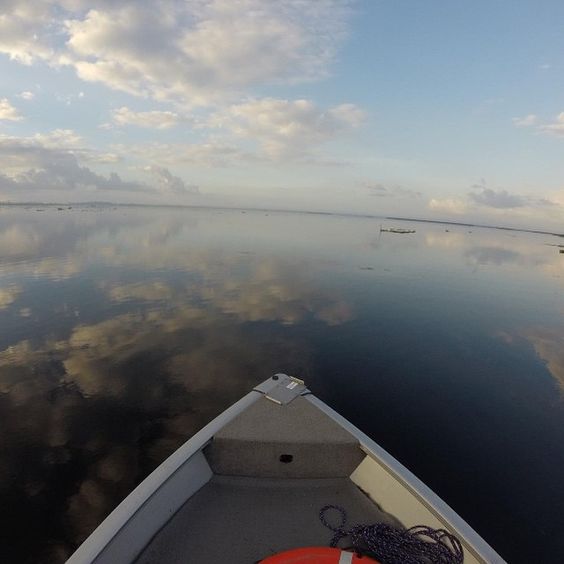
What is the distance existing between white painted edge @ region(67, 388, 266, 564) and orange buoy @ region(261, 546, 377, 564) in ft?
6.48

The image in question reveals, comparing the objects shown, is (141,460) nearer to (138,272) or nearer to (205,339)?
(205,339)

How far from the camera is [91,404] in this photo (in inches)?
433

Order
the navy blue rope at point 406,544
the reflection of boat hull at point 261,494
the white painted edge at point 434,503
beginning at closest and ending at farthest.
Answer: the white painted edge at point 434,503 → the navy blue rope at point 406,544 → the reflection of boat hull at point 261,494

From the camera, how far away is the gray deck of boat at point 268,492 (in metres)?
5.38

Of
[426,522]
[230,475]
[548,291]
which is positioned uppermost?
[426,522]

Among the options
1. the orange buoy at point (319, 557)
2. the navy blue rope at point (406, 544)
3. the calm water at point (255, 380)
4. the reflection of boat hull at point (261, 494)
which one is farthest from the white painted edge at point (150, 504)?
the calm water at point (255, 380)

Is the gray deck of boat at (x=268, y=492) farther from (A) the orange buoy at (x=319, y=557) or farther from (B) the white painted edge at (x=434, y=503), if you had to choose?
(A) the orange buoy at (x=319, y=557)

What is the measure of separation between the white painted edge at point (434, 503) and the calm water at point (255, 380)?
342cm

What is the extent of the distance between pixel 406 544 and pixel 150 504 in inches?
156

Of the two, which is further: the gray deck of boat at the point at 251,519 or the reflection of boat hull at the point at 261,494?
the gray deck of boat at the point at 251,519

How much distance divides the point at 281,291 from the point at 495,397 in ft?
53.7

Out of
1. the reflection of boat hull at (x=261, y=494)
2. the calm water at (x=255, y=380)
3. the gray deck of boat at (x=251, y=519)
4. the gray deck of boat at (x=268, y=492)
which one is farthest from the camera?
the calm water at (x=255, y=380)

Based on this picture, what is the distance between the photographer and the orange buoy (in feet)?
14.1

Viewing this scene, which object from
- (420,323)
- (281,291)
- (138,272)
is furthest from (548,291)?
(138,272)
